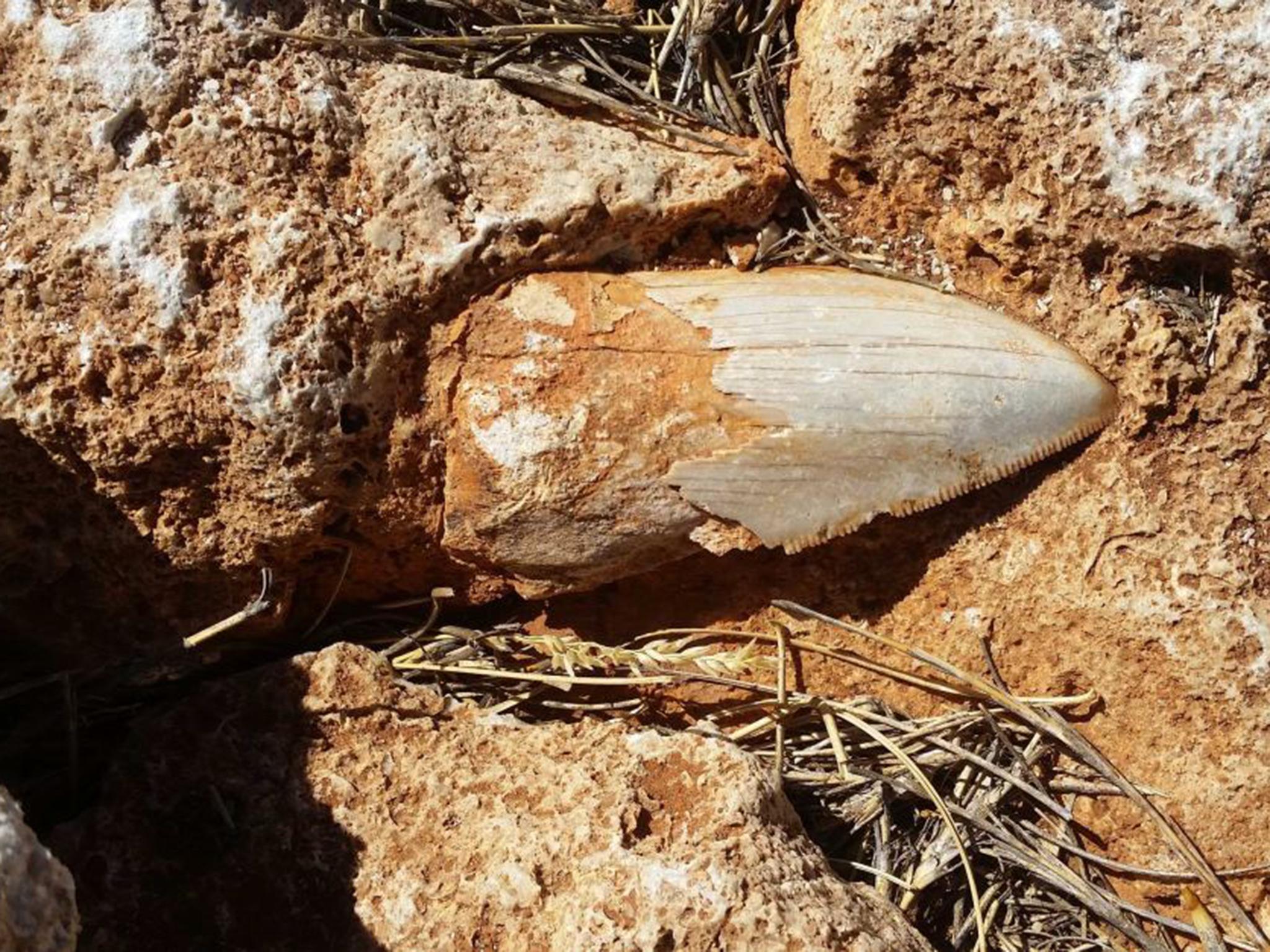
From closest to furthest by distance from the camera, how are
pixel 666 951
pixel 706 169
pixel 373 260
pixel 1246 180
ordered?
pixel 666 951 < pixel 1246 180 < pixel 373 260 < pixel 706 169

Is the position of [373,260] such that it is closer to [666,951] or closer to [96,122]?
[96,122]

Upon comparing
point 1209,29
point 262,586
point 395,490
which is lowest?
point 262,586

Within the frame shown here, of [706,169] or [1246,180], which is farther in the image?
[706,169]

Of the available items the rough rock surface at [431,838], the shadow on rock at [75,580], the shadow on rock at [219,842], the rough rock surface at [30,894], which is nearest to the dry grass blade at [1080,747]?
the rough rock surface at [431,838]

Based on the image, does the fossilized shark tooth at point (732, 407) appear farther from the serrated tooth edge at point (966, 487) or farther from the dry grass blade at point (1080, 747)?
the dry grass blade at point (1080, 747)

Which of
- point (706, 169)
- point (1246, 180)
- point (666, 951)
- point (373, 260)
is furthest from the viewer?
point (706, 169)

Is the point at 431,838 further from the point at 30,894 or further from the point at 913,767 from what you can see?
the point at 913,767

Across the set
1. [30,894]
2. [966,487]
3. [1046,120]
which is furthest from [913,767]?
[30,894]

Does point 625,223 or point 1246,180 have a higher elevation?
point 1246,180

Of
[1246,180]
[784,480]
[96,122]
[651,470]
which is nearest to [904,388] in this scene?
[784,480]
